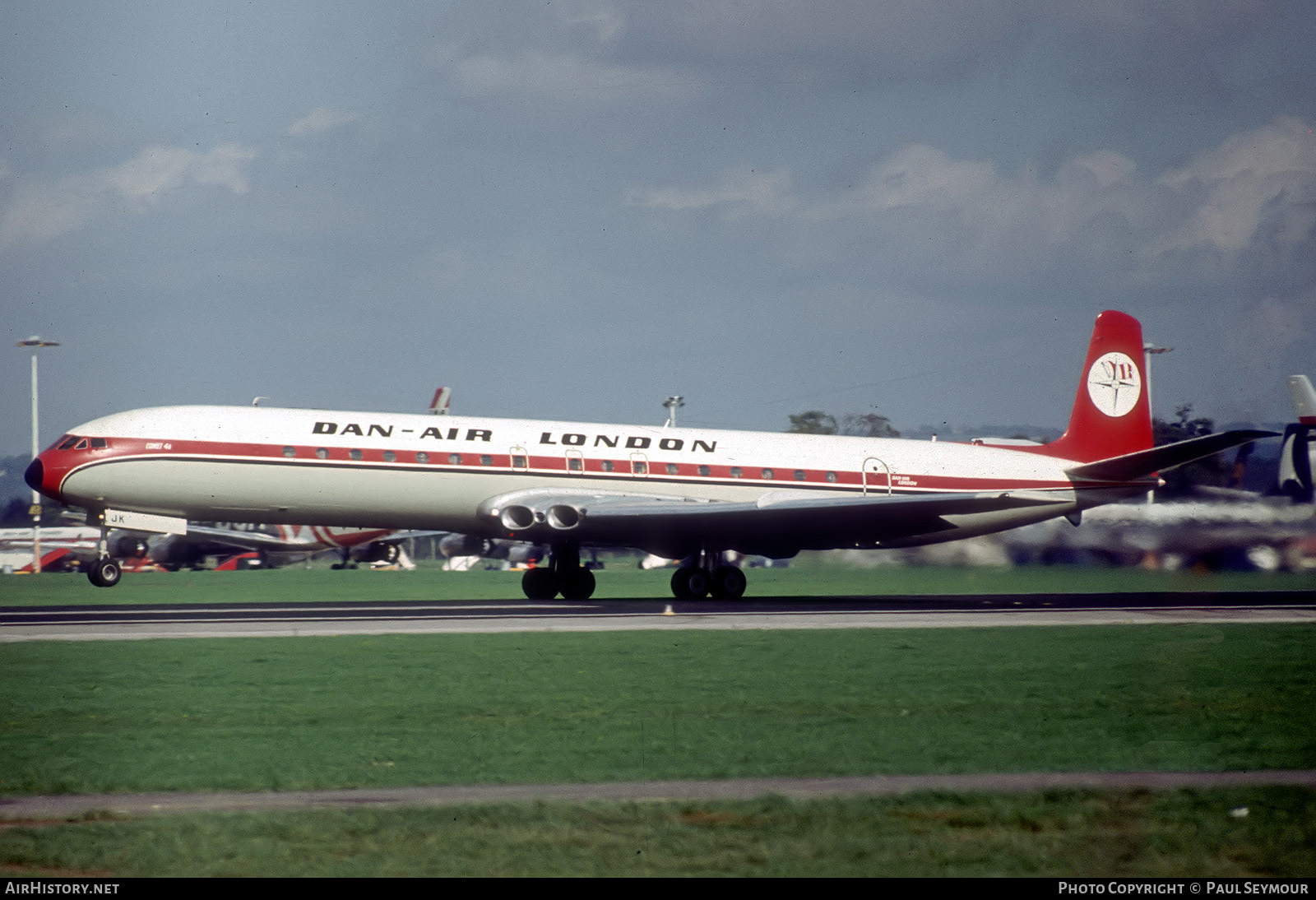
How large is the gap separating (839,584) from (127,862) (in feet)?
105

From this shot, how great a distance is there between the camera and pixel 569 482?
29.8 m

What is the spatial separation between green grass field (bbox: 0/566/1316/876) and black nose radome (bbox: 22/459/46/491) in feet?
34.0

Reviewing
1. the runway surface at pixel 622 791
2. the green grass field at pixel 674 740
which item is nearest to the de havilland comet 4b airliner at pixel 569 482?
the green grass field at pixel 674 740

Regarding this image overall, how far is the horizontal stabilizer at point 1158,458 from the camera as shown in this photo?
25797 millimetres

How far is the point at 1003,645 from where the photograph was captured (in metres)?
18.0

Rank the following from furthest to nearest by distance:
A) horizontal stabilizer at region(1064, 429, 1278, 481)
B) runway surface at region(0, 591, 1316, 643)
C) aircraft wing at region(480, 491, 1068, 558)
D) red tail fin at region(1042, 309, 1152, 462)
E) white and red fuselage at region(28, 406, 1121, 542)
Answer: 1. red tail fin at region(1042, 309, 1152, 462)
2. aircraft wing at region(480, 491, 1068, 558)
3. white and red fuselage at region(28, 406, 1121, 542)
4. horizontal stabilizer at region(1064, 429, 1278, 481)
5. runway surface at region(0, 591, 1316, 643)

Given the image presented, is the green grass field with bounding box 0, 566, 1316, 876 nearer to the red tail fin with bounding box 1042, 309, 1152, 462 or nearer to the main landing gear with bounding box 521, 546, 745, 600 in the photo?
the main landing gear with bounding box 521, 546, 745, 600

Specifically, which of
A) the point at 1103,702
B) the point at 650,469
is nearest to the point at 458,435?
the point at 650,469

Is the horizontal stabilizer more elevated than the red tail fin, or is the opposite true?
the red tail fin

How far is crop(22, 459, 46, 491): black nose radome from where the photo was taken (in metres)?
27.3

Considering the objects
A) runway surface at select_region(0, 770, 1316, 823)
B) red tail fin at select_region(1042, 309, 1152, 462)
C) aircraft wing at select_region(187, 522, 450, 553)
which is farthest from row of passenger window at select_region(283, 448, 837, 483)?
aircraft wing at select_region(187, 522, 450, 553)

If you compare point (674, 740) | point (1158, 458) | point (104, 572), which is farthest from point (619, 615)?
point (1158, 458)

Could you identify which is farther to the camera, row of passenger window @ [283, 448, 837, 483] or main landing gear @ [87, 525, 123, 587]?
row of passenger window @ [283, 448, 837, 483]

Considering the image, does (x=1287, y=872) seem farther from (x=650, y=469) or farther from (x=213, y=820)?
(x=650, y=469)
